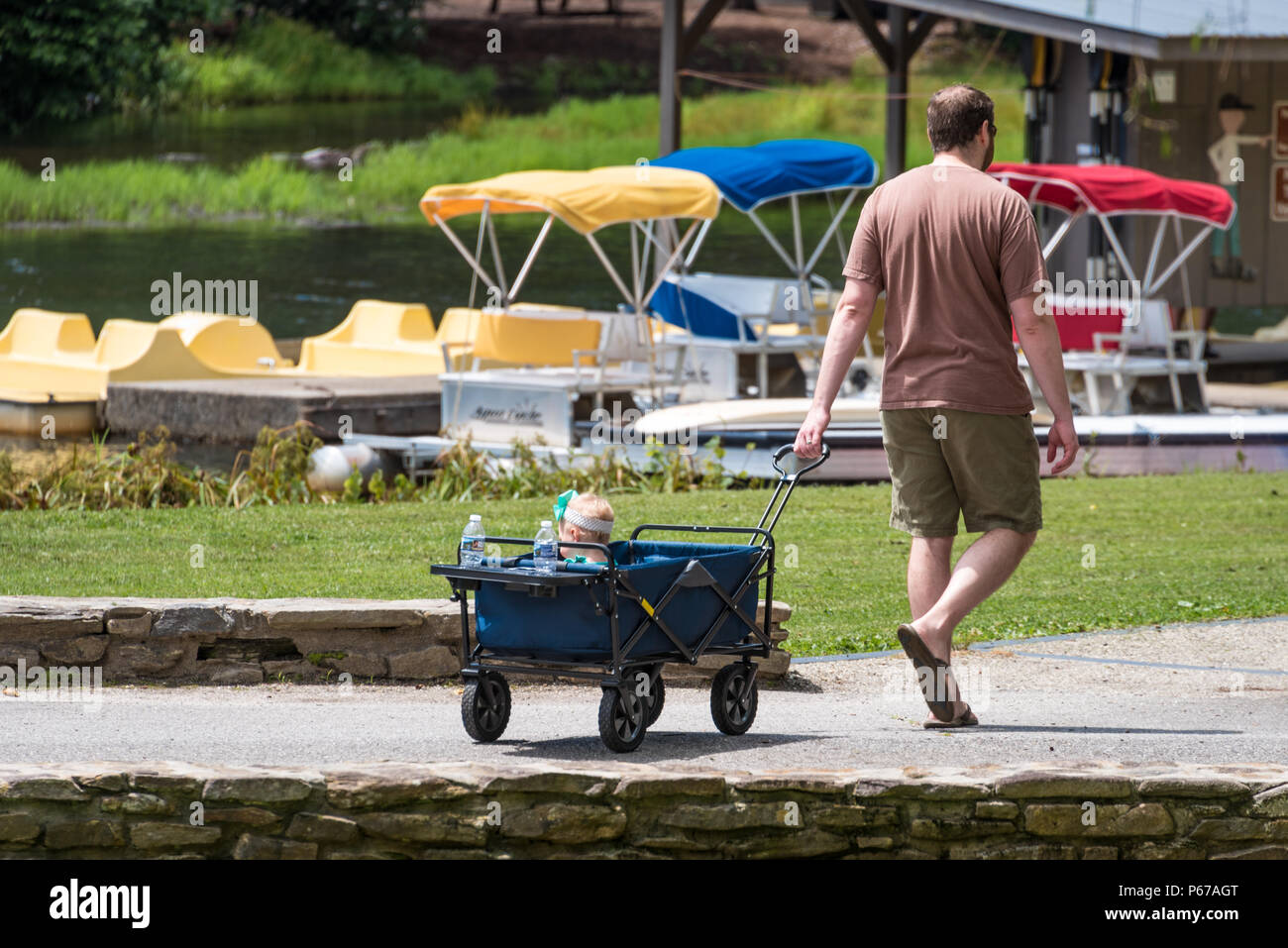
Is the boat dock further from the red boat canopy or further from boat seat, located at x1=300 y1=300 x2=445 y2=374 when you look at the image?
the red boat canopy

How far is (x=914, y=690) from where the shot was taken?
28.2 feet

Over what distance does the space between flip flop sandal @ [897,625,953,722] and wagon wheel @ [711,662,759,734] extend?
0.67 metres

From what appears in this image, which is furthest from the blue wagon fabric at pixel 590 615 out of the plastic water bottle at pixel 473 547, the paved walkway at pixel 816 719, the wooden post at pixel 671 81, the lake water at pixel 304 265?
the lake water at pixel 304 265

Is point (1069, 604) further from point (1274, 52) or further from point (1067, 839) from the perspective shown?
Result: point (1274, 52)

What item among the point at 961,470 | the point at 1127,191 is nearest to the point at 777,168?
the point at 1127,191

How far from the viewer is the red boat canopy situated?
18422 millimetres

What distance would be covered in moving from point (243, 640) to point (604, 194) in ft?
33.3

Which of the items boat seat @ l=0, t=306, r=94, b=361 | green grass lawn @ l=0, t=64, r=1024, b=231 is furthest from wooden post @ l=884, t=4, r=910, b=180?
green grass lawn @ l=0, t=64, r=1024, b=231

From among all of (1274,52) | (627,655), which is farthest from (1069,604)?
(1274,52)

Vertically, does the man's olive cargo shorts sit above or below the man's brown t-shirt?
below

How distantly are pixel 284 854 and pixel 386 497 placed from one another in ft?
32.2

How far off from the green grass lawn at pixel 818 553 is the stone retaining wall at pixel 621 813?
2.94m

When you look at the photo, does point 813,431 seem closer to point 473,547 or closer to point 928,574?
point 928,574

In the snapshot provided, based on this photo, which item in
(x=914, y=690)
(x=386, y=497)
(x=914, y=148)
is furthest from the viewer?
(x=914, y=148)
